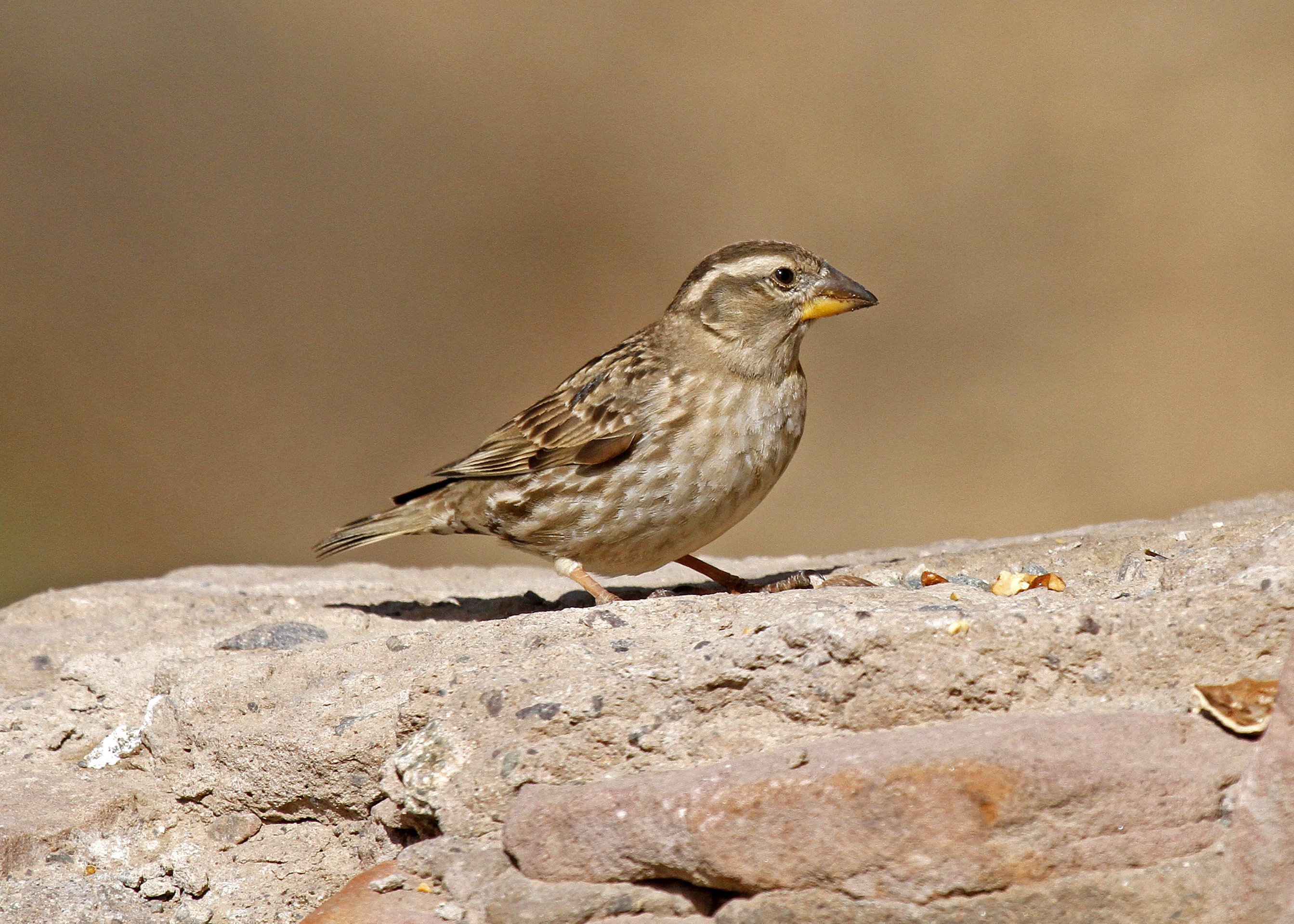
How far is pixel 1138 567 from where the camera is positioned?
3.87 metres

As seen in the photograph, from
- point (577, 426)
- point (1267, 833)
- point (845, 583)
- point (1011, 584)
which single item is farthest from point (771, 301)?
point (1267, 833)

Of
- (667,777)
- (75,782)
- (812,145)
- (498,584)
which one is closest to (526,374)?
(812,145)

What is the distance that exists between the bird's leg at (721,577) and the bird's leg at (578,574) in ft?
1.04

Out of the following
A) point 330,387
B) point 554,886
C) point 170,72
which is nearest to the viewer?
point 554,886

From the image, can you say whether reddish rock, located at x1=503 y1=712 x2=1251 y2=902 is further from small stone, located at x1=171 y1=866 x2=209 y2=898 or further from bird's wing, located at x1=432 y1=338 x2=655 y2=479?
bird's wing, located at x1=432 y1=338 x2=655 y2=479

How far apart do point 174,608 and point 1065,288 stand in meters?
8.02

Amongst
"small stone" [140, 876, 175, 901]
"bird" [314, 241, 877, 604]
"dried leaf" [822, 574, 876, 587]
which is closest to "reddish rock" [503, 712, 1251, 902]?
"dried leaf" [822, 574, 876, 587]

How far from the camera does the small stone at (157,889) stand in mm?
3760

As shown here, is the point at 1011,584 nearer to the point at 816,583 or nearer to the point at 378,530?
the point at 816,583

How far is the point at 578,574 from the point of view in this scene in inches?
222

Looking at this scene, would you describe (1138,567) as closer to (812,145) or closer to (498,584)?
(498,584)

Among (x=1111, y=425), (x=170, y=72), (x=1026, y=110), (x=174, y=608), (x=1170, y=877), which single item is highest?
(x=170, y=72)

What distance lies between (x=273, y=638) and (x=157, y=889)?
3.81 feet

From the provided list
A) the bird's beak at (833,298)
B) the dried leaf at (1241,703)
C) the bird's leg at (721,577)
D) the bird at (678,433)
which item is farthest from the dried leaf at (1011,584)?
the bird's beak at (833,298)
